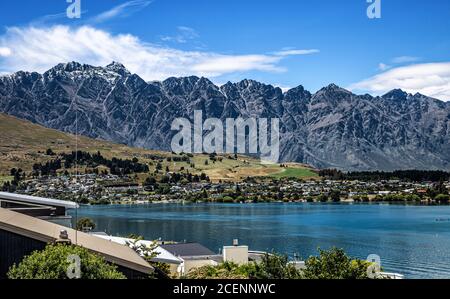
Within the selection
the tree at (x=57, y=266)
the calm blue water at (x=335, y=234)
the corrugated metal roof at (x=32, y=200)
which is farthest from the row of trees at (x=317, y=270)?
the calm blue water at (x=335, y=234)

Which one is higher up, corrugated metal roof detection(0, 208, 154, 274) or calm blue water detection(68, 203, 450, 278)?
corrugated metal roof detection(0, 208, 154, 274)

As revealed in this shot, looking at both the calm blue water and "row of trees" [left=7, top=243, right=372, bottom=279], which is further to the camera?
the calm blue water

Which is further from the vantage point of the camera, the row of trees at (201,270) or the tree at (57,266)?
the row of trees at (201,270)

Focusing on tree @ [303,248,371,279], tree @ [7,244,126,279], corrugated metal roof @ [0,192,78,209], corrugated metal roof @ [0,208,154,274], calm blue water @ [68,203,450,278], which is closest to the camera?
tree @ [7,244,126,279]

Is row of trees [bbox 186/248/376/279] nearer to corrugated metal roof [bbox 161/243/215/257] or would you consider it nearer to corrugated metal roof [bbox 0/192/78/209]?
corrugated metal roof [bbox 0/192/78/209]

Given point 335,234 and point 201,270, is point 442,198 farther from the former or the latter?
point 201,270

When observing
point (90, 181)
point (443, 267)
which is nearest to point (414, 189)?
point (90, 181)

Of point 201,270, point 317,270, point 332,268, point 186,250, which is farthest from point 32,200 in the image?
point 186,250

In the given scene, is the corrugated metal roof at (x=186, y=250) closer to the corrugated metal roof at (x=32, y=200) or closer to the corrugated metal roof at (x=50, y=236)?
the corrugated metal roof at (x=32, y=200)

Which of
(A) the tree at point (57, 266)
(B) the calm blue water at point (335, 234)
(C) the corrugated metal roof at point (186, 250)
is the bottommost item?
(B) the calm blue water at point (335, 234)

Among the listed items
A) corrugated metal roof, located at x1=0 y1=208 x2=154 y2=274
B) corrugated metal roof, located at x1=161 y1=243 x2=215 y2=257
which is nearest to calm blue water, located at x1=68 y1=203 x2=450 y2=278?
corrugated metal roof, located at x1=161 y1=243 x2=215 y2=257

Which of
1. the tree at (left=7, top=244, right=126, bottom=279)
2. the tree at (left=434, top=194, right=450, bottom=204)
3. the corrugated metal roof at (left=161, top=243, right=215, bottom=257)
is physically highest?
the tree at (left=7, top=244, right=126, bottom=279)

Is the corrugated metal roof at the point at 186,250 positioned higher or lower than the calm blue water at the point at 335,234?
higher
